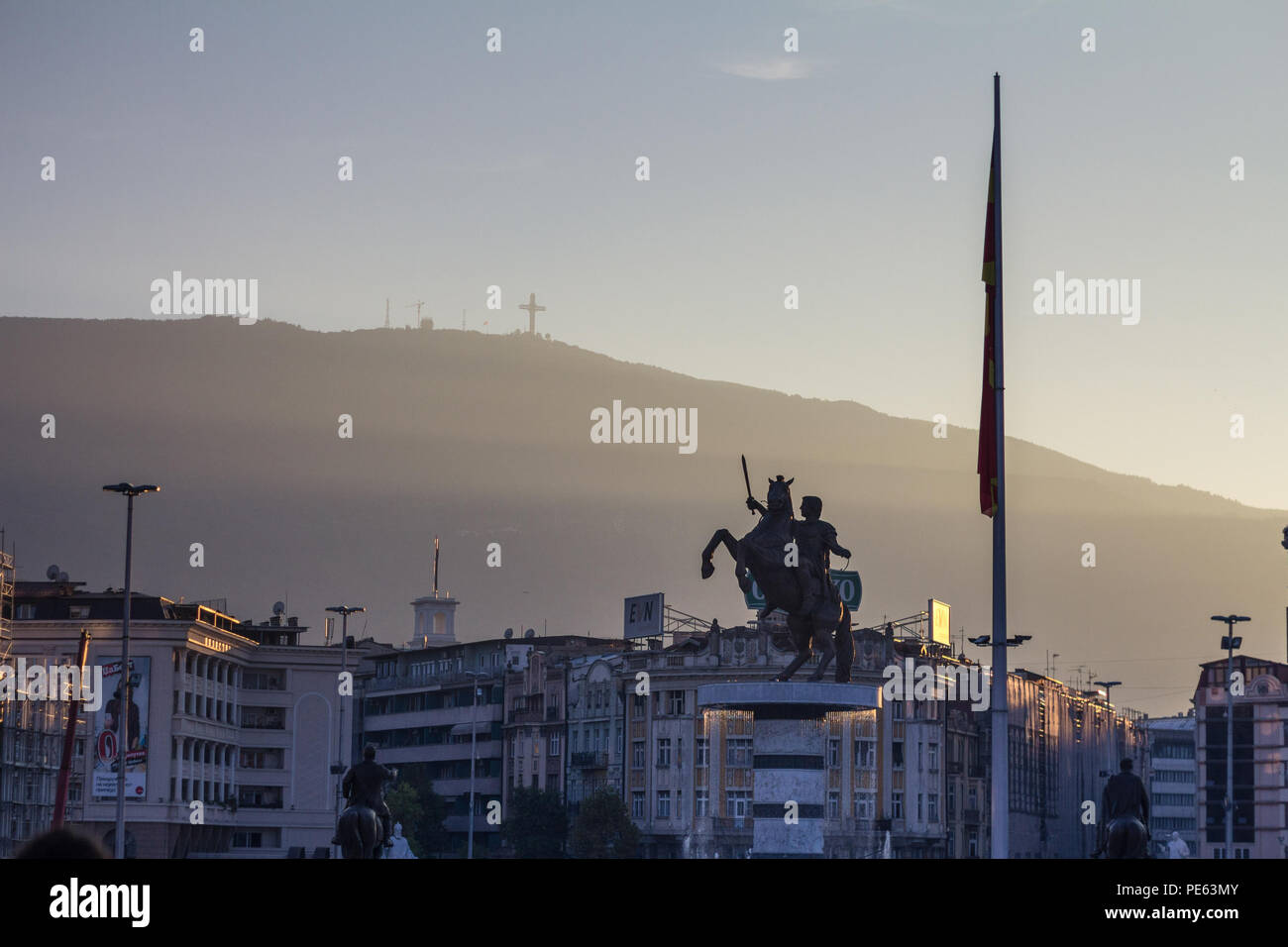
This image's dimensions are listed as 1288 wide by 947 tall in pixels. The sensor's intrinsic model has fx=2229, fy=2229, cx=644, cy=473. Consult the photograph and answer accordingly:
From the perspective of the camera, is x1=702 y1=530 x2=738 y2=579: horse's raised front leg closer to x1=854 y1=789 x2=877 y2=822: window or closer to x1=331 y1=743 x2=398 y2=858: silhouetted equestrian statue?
x1=331 y1=743 x2=398 y2=858: silhouetted equestrian statue

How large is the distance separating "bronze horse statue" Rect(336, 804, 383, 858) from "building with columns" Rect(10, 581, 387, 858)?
103m

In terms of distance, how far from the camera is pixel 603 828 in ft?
485

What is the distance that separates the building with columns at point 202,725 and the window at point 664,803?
23061 mm

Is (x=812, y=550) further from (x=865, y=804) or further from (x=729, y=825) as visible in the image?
(x=865, y=804)

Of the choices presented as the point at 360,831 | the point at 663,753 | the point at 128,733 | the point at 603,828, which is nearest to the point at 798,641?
the point at 360,831

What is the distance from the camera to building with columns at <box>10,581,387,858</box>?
144250 millimetres

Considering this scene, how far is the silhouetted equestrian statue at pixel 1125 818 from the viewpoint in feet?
107

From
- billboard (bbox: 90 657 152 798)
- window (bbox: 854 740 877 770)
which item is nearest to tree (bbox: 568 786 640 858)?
window (bbox: 854 740 877 770)

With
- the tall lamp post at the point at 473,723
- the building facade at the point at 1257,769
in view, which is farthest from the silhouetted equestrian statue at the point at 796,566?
the building facade at the point at 1257,769

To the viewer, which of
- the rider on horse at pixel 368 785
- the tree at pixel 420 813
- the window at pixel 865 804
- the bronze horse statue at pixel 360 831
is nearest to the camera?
the bronze horse statue at pixel 360 831

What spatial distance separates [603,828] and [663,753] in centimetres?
1237

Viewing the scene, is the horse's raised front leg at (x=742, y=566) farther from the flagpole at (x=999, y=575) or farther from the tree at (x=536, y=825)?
the tree at (x=536, y=825)
